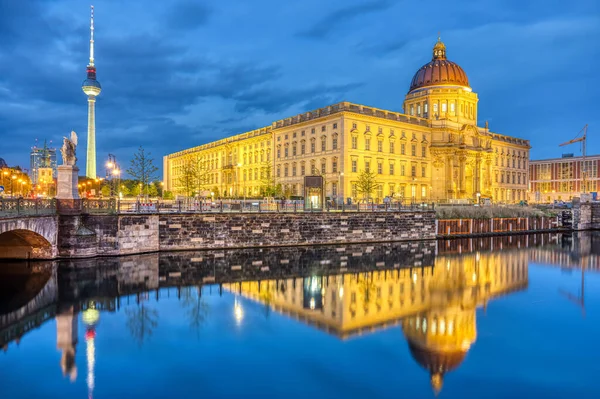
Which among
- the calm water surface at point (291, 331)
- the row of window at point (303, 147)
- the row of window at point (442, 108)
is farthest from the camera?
the row of window at point (442, 108)

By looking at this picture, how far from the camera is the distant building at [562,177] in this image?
11775 cm

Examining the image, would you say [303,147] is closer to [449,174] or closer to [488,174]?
[449,174]

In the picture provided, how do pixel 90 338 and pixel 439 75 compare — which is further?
pixel 439 75

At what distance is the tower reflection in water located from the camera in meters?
14.5

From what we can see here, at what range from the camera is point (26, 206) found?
24.3m

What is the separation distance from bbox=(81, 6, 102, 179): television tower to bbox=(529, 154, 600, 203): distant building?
110844 millimetres

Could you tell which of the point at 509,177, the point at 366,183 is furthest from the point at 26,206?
the point at 509,177

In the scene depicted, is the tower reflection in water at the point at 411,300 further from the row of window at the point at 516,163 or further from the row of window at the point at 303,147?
the row of window at the point at 516,163

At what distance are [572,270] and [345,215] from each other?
1716 centimetres

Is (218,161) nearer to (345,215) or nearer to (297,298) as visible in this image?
(345,215)

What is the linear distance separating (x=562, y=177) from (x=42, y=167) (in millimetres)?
162960

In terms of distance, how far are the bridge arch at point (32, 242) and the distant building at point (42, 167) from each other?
4399 inches

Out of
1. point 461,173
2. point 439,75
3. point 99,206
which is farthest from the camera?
point 439,75

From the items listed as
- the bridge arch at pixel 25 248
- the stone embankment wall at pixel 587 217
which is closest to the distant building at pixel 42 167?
the bridge arch at pixel 25 248
